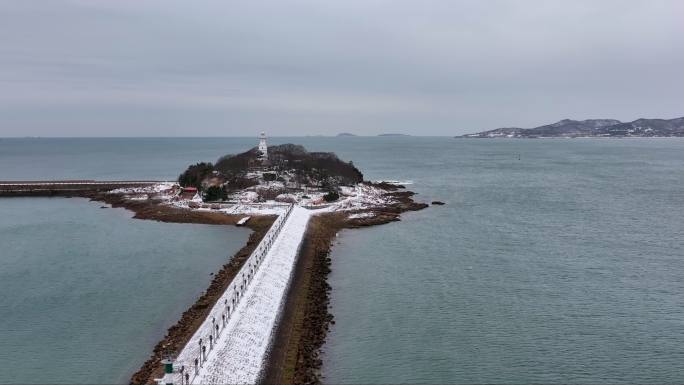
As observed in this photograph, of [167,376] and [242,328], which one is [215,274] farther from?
[167,376]

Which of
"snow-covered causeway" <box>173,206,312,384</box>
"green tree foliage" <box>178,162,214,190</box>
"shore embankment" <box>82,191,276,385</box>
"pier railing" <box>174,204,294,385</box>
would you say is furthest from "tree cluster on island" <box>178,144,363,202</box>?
"pier railing" <box>174,204,294,385</box>

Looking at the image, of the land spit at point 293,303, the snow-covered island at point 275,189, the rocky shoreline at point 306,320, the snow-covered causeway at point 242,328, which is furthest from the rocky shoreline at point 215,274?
the rocky shoreline at point 306,320

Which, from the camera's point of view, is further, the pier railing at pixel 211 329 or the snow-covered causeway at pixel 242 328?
the snow-covered causeway at pixel 242 328

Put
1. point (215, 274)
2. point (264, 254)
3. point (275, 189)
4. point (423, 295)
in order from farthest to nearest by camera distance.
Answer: point (275, 189) < point (264, 254) < point (215, 274) < point (423, 295)

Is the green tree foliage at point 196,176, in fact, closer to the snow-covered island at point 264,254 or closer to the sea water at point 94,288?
the snow-covered island at point 264,254

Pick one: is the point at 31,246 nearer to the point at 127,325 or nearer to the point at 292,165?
the point at 127,325

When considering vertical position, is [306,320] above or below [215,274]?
below

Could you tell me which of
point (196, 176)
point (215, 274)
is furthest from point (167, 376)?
point (196, 176)

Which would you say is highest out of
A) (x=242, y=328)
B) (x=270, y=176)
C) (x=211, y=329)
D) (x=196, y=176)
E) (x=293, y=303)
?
(x=196, y=176)
